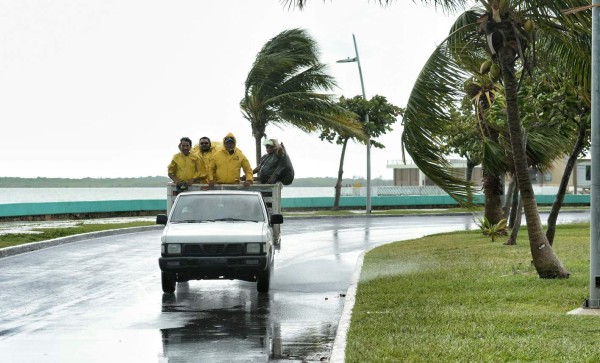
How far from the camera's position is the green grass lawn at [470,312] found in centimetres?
887

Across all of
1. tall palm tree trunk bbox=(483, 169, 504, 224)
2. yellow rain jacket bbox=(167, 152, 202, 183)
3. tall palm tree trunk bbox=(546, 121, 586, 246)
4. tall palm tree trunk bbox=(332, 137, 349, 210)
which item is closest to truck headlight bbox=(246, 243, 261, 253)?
yellow rain jacket bbox=(167, 152, 202, 183)

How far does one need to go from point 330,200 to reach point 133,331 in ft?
152

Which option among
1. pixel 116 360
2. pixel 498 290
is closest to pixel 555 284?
pixel 498 290

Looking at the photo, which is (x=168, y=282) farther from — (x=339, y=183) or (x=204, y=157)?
(x=339, y=183)

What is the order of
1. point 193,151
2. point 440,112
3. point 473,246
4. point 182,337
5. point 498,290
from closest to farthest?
point 182,337, point 498,290, point 440,112, point 193,151, point 473,246

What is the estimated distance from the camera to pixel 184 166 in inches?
707

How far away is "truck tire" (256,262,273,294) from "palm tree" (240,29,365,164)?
2264 cm

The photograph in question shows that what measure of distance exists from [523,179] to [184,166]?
634 centimetres

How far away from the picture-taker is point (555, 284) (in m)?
14.2

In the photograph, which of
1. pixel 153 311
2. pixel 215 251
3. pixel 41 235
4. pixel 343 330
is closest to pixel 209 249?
pixel 215 251

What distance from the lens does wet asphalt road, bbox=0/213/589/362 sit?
9.51 meters

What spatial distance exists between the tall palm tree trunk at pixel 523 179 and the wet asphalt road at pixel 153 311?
122 inches

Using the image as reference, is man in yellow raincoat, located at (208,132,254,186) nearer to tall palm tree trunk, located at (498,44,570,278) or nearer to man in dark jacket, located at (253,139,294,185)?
man in dark jacket, located at (253,139,294,185)

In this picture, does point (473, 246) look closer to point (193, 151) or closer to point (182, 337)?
point (193, 151)
